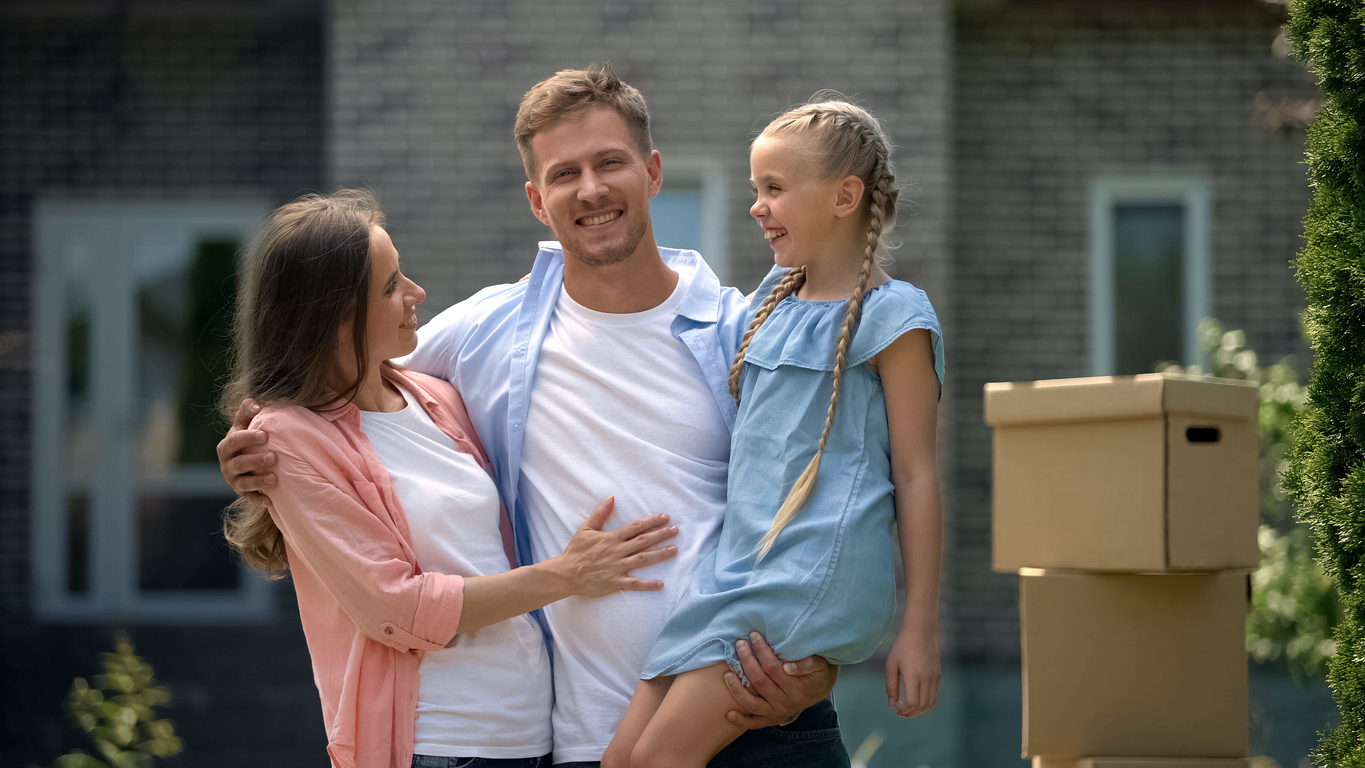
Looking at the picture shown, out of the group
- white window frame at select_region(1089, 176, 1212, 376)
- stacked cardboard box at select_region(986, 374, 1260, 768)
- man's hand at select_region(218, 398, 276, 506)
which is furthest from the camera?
white window frame at select_region(1089, 176, 1212, 376)

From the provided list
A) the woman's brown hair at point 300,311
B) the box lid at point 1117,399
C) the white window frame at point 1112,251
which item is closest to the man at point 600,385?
the woman's brown hair at point 300,311

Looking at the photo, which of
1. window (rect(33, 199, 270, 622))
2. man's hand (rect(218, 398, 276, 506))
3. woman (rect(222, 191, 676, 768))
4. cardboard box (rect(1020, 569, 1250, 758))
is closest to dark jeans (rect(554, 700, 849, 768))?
woman (rect(222, 191, 676, 768))

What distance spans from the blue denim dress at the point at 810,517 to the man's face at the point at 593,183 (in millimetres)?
399

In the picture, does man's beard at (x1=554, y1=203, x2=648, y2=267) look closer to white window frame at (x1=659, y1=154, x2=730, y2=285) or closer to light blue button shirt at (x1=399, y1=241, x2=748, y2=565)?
light blue button shirt at (x1=399, y1=241, x2=748, y2=565)

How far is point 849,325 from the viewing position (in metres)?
Answer: 2.06

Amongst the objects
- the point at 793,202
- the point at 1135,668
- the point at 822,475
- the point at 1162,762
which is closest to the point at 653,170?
the point at 793,202

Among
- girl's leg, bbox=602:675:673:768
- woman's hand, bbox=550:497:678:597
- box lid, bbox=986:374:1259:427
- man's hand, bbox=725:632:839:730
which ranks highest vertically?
box lid, bbox=986:374:1259:427

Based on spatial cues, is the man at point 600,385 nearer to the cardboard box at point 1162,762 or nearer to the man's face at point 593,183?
the man's face at point 593,183

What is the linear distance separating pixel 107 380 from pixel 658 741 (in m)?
6.17

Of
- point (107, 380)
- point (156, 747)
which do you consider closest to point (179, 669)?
point (107, 380)

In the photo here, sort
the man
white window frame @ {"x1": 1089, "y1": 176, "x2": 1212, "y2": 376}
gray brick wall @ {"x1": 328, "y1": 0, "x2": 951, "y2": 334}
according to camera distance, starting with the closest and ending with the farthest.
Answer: the man, gray brick wall @ {"x1": 328, "y1": 0, "x2": 951, "y2": 334}, white window frame @ {"x1": 1089, "y1": 176, "x2": 1212, "y2": 376}

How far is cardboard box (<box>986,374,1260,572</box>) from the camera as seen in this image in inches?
89.7

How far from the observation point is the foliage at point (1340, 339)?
2.03 m

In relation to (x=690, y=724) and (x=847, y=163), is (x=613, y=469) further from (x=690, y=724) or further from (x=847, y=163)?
(x=847, y=163)
